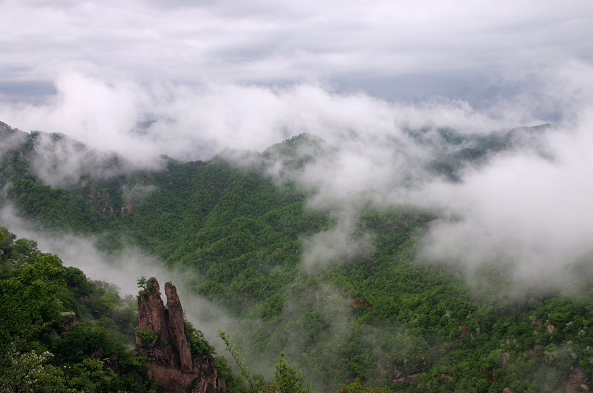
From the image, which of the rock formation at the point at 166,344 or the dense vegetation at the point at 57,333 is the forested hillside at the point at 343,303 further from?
the rock formation at the point at 166,344

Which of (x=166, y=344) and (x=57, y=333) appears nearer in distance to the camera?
(x=57, y=333)

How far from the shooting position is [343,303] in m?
136

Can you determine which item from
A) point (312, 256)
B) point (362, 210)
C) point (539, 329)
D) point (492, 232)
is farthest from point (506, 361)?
point (362, 210)

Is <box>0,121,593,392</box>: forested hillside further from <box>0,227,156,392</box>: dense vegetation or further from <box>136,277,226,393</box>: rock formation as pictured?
<box>136,277,226,393</box>: rock formation

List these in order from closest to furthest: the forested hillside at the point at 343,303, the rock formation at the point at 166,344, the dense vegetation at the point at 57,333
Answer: the dense vegetation at the point at 57,333
the rock formation at the point at 166,344
the forested hillside at the point at 343,303

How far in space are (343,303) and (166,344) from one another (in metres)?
86.3

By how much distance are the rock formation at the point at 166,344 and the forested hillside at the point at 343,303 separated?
3.91 meters

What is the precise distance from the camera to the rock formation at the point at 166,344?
57.3 m

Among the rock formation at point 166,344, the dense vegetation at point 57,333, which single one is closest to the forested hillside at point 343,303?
the dense vegetation at point 57,333

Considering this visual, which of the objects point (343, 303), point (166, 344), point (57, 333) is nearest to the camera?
point (57, 333)

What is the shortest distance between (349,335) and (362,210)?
8284 cm

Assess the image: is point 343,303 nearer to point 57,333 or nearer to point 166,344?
point 166,344

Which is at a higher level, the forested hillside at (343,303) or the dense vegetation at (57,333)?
the dense vegetation at (57,333)

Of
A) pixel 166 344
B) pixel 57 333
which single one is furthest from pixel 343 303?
pixel 57 333
